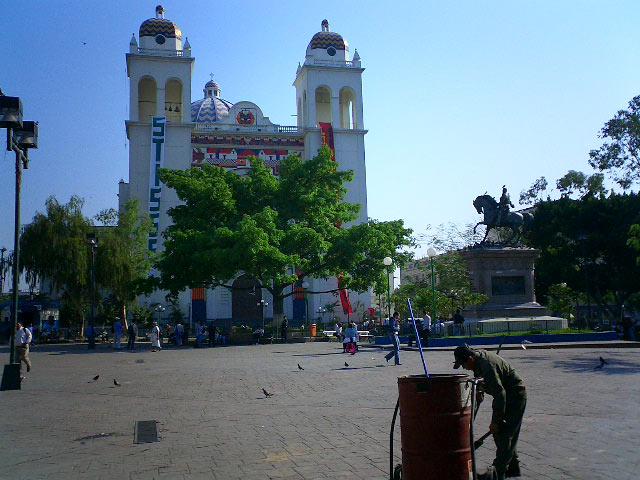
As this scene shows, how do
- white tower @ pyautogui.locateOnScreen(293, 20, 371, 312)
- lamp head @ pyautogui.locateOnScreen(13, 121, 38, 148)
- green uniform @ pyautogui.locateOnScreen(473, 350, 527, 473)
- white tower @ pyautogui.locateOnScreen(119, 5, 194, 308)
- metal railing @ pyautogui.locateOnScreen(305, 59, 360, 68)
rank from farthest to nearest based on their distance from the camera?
metal railing @ pyautogui.locateOnScreen(305, 59, 360, 68)
white tower @ pyautogui.locateOnScreen(293, 20, 371, 312)
white tower @ pyautogui.locateOnScreen(119, 5, 194, 308)
lamp head @ pyautogui.locateOnScreen(13, 121, 38, 148)
green uniform @ pyautogui.locateOnScreen(473, 350, 527, 473)

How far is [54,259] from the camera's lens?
38.5 metres

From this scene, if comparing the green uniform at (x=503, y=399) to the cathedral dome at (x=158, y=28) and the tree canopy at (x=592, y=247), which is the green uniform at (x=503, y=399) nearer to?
the tree canopy at (x=592, y=247)

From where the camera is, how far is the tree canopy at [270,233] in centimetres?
3225

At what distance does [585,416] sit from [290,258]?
24.6 metres

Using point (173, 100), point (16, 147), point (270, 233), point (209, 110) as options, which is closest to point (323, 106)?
point (209, 110)

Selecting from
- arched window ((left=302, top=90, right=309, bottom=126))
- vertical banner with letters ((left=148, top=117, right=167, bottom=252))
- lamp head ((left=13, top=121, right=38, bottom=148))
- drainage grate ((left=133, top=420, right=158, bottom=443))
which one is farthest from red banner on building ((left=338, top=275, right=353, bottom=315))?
drainage grate ((left=133, top=420, right=158, bottom=443))

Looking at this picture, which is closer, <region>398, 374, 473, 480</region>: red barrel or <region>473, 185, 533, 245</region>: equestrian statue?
<region>398, 374, 473, 480</region>: red barrel

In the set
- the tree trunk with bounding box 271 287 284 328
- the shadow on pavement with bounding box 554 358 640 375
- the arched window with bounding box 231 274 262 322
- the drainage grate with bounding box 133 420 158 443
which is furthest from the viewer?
the arched window with bounding box 231 274 262 322

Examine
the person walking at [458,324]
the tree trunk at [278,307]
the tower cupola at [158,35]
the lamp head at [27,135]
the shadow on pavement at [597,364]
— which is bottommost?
the shadow on pavement at [597,364]

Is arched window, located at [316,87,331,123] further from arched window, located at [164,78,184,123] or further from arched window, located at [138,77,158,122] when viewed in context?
arched window, located at [138,77,158,122]

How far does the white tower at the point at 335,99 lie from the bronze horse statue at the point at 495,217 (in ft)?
88.0

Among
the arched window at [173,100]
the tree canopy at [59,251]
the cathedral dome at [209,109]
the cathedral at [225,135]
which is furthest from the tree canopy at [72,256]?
the cathedral dome at [209,109]

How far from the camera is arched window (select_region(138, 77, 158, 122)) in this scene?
191 ft

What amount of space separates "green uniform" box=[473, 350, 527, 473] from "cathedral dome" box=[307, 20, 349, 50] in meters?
57.9
